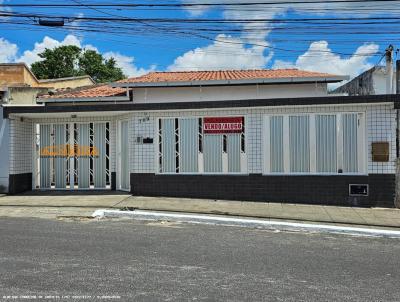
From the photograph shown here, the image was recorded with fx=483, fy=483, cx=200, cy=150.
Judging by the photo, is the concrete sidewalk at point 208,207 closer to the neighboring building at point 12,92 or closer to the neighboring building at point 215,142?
the neighboring building at point 215,142

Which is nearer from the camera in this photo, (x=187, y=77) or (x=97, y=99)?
(x=97, y=99)

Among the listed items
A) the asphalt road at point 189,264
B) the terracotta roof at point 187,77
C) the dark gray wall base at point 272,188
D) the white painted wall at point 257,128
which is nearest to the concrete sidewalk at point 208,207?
the dark gray wall base at point 272,188

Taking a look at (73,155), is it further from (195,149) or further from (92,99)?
(195,149)

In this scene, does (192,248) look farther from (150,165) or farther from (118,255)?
(150,165)

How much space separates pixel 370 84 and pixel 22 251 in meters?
15.7

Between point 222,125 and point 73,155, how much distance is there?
524cm

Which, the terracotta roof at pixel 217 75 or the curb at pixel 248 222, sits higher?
the terracotta roof at pixel 217 75

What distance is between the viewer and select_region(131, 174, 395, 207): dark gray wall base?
13211 millimetres

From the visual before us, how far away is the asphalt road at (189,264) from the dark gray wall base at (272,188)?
13.0 feet

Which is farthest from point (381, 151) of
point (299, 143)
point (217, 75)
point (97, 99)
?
point (97, 99)

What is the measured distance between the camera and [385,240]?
30.3ft

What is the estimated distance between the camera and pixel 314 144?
13.6m

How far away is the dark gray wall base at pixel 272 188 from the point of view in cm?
1321

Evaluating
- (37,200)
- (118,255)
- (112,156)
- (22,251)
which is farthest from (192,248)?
(112,156)
